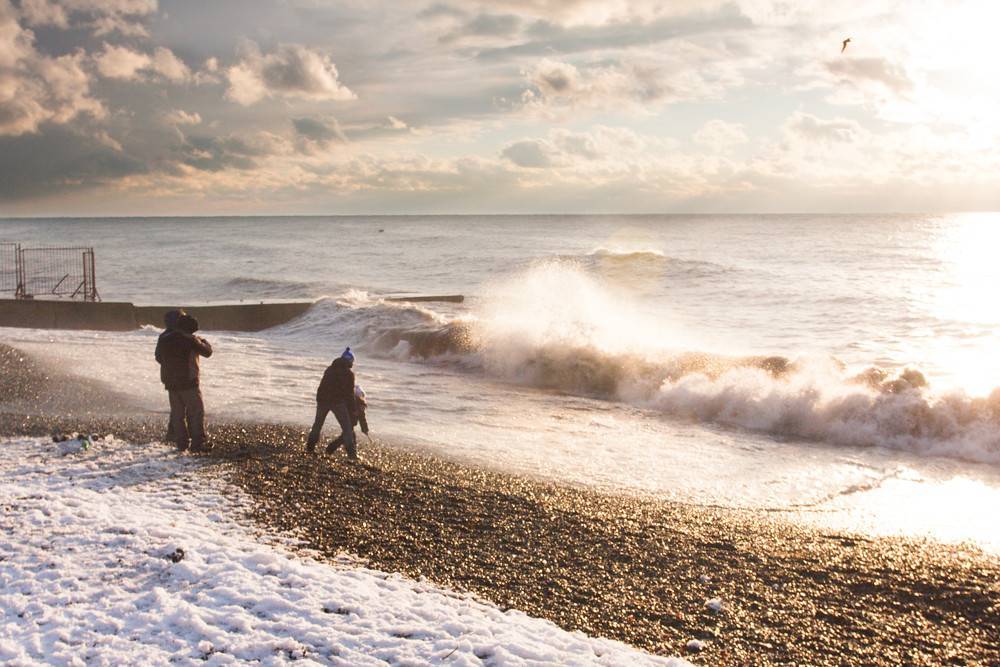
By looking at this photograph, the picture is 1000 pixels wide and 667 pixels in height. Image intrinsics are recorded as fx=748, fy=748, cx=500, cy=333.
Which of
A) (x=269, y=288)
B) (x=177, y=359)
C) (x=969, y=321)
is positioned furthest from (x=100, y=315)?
(x=969, y=321)

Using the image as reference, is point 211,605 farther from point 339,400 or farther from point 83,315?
point 83,315

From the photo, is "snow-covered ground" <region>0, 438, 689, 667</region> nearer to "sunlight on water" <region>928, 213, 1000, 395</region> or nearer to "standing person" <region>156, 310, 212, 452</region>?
"standing person" <region>156, 310, 212, 452</region>

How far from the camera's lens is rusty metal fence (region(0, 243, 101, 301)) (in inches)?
1200

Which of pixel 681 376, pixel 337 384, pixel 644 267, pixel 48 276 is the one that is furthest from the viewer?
pixel 644 267

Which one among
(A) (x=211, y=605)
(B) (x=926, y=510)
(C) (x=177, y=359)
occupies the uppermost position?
(C) (x=177, y=359)

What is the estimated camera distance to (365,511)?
787cm

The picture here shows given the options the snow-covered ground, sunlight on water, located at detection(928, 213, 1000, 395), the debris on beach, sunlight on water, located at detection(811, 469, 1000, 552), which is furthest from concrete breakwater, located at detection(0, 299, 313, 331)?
the debris on beach

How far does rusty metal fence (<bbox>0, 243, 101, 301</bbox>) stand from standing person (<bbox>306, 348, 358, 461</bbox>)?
2266cm

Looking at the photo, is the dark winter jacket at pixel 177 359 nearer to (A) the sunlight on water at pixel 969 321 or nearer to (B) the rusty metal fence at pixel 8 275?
(A) the sunlight on water at pixel 969 321

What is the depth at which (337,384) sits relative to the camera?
10.4 meters

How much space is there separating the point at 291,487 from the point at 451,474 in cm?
215

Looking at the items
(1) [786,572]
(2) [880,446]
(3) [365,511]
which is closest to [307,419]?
(3) [365,511]

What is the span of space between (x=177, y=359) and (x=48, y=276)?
47480 mm

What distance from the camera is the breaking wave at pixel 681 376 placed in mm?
13930
